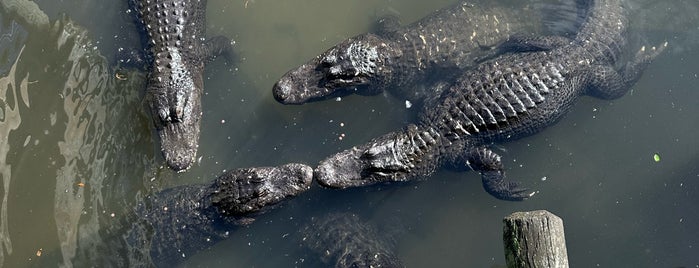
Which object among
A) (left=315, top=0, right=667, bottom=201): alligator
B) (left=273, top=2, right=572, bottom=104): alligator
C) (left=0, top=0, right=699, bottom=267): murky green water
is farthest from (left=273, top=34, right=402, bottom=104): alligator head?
(left=315, top=0, right=667, bottom=201): alligator

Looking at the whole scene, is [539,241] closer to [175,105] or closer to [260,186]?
[260,186]

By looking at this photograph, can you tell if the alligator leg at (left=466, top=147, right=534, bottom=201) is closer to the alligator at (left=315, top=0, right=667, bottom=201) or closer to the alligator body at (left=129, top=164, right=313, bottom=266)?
the alligator at (left=315, top=0, right=667, bottom=201)

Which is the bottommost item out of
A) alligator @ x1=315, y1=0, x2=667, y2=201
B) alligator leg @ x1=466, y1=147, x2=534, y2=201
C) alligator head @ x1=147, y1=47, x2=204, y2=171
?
alligator leg @ x1=466, y1=147, x2=534, y2=201

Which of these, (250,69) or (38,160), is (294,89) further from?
(38,160)

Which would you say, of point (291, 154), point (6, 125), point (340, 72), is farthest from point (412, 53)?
point (6, 125)

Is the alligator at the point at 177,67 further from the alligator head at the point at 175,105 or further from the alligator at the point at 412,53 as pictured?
the alligator at the point at 412,53
